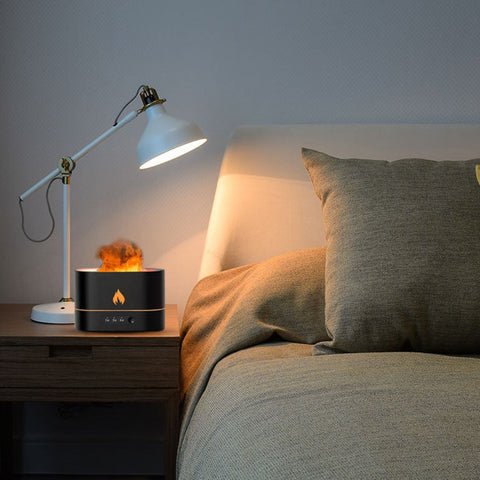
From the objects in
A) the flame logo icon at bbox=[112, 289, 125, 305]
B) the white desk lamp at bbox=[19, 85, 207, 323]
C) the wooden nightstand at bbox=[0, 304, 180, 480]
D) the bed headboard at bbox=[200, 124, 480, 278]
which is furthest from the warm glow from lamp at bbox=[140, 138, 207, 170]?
the wooden nightstand at bbox=[0, 304, 180, 480]

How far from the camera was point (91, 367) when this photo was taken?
1397 millimetres

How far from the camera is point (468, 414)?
2.60 feet

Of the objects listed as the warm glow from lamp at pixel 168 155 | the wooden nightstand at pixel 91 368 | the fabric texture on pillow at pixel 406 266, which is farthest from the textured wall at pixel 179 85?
the fabric texture on pillow at pixel 406 266

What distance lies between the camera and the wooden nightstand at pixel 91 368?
1.40 meters

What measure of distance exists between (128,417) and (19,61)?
45.0 inches

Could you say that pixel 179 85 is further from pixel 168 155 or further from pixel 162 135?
pixel 162 135

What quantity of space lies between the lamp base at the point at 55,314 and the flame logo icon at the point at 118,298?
16 cm

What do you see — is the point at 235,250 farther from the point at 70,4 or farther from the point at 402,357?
the point at 70,4

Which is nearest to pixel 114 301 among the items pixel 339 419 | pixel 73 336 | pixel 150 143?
pixel 73 336

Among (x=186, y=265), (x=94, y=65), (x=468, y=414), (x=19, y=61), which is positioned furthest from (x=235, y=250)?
(x=468, y=414)

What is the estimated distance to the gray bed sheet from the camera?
68 cm

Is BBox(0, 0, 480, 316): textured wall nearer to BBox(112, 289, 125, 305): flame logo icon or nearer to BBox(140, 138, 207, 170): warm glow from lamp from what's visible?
BBox(140, 138, 207, 170): warm glow from lamp

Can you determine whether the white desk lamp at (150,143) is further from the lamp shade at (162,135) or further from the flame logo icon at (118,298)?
the flame logo icon at (118,298)

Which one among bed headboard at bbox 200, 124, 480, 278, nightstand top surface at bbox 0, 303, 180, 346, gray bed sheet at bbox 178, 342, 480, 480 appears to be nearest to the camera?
gray bed sheet at bbox 178, 342, 480, 480
